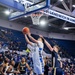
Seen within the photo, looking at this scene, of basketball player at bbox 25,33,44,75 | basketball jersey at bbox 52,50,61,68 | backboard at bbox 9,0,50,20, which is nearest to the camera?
basketball player at bbox 25,33,44,75

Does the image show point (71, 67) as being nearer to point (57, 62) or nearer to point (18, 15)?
point (18, 15)

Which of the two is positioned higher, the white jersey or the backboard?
the backboard

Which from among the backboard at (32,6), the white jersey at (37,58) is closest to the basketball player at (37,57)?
the white jersey at (37,58)

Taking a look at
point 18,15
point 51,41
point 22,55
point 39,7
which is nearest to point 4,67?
point 18,15

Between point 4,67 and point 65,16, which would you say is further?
point 65,16

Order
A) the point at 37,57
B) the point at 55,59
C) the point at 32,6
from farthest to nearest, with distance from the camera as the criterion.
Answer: the point at 32,6
the point at 55,59
the point at 37,57

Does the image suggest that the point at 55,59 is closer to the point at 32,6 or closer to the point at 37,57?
the point at 37,57

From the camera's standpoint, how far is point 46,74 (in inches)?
240

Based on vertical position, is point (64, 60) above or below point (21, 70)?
above

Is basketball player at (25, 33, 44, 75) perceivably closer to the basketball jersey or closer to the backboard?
the basketball jersey

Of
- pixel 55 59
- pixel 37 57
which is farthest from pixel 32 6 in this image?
pixel 37 57

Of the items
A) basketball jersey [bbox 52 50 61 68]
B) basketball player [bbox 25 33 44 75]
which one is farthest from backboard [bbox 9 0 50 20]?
basketball player [bbox 25 33 44 75]

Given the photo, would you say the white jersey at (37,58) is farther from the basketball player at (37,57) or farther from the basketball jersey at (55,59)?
the basketball jersey at (55,59)

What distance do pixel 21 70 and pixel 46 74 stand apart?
10.8 feet
